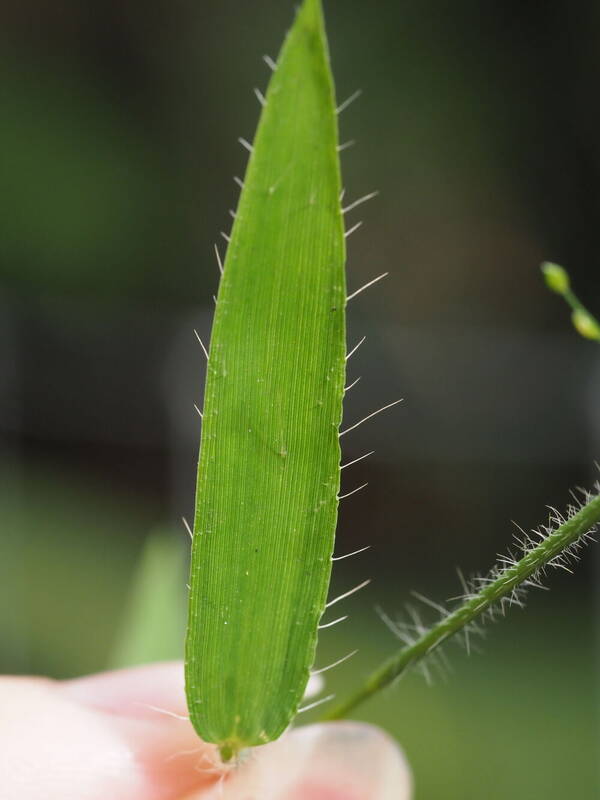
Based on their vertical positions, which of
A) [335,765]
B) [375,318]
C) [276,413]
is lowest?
[375,318]

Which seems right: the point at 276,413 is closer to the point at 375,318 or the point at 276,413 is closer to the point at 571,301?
the point at 571,301

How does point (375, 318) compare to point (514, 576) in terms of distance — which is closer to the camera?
point (514, 576)

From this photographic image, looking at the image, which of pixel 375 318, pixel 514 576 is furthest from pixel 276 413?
pixel 375 318

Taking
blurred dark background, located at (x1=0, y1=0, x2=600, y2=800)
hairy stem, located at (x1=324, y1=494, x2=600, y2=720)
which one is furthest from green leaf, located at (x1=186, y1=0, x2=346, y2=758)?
blurred dark background, located at (x1=0, y1=0, x2=600, y2=800)

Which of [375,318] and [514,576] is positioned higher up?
[514,576]

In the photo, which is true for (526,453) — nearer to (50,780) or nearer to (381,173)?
(381,173)

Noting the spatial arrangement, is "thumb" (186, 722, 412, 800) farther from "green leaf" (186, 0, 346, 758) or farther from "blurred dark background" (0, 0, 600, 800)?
"blurred dark background" (0, 0, 600, 800)

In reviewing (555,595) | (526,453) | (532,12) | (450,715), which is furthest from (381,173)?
(450,715)
